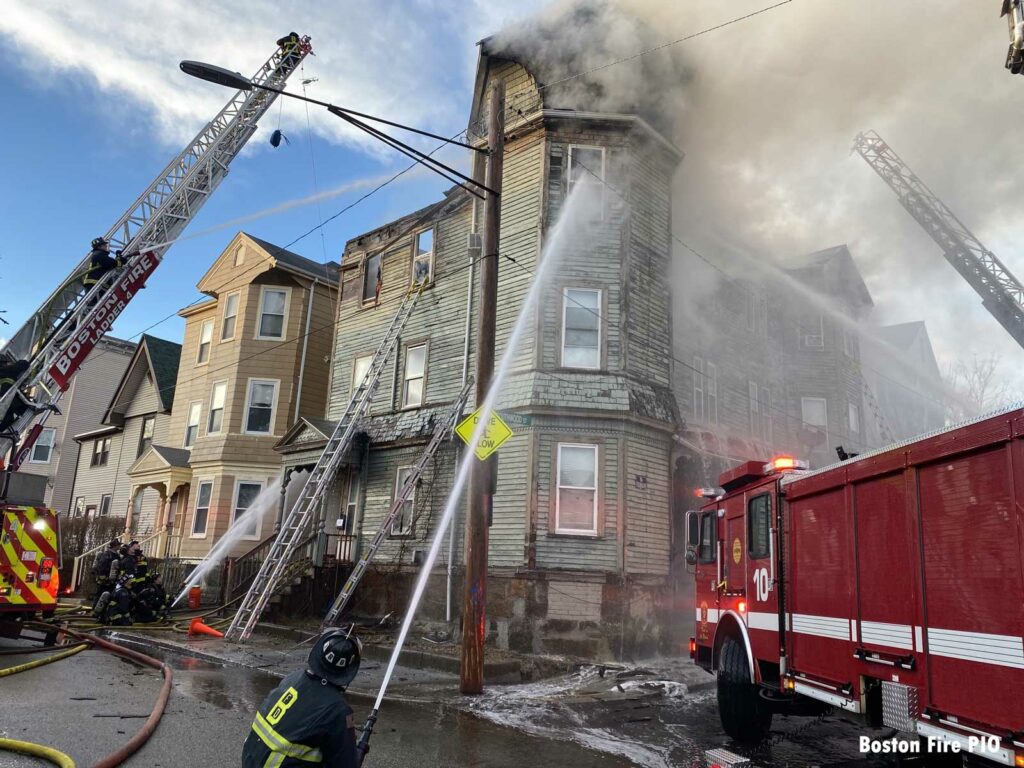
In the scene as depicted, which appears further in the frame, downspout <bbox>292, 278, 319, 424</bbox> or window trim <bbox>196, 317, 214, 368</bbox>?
window trim <bbox>196, 317, 214, 368</bbox>

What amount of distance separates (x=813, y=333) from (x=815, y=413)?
2.63 meters

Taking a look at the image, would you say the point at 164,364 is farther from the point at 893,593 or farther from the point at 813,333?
the point at 893,593

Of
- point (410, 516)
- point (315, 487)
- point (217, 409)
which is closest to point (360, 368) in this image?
point (315, 487)

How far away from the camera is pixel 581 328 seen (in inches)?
574

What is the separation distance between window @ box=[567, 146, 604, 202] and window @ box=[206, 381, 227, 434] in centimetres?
1318

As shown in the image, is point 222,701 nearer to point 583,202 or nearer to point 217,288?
point 583,202

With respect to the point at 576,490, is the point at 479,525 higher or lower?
lower

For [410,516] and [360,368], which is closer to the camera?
[410,516]

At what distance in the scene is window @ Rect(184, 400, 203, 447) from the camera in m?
23.9

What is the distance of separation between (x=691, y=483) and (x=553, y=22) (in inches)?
408

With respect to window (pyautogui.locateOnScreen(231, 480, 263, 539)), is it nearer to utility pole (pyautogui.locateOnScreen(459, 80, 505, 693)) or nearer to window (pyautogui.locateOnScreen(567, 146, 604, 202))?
window (pyautogui.locateOnScreen(567, 146, 604, 202))

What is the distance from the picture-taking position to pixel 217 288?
24.0 metres

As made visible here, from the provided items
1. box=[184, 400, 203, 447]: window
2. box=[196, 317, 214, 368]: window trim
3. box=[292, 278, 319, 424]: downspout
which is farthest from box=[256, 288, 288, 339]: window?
box=[184, 400, 203, 447]: window

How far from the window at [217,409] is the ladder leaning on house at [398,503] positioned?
31.3ft
